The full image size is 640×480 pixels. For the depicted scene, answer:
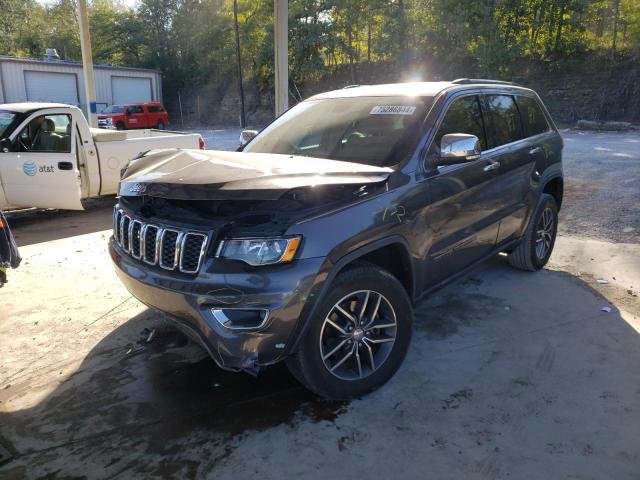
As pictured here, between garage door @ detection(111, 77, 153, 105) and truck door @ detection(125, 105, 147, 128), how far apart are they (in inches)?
241

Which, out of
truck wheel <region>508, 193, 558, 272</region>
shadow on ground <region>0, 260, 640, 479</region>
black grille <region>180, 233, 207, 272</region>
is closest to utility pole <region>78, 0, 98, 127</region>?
shadow on ground <region>0, 260, 640, 479</region>

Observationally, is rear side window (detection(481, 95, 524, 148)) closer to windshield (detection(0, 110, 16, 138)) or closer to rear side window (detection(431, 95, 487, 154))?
rear side window (detection(431, 95, 487, 154))

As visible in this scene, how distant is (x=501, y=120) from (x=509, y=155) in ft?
1.09

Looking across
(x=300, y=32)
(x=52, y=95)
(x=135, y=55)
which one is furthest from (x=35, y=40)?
(x=300, y=32)

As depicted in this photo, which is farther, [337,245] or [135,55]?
[135,55]

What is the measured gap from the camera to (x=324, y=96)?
4.46 metres

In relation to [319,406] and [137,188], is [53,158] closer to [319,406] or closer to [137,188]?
[137,188]

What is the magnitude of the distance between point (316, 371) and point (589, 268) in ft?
12.5

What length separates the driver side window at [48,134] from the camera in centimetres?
722

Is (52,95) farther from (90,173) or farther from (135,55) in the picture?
(90,173)

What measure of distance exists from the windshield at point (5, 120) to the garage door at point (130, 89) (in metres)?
28.7

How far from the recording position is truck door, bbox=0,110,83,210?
696 cm

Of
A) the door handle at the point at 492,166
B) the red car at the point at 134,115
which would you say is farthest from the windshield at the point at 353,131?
the red car at the point at 134,115

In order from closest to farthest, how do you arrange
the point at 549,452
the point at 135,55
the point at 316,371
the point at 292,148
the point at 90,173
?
the point at 549,452
the point at 316,371
the point at 292,148
the point at 90,173
the point at 135,55
